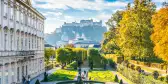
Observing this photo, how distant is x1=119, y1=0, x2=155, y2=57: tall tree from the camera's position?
193ft

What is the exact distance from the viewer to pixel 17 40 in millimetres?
43812

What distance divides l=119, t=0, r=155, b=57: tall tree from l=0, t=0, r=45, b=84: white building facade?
1606cm

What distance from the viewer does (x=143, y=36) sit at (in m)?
58.9

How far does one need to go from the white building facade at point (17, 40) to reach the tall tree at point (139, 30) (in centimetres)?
1606

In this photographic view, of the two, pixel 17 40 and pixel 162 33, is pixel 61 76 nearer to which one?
pixel 17 40

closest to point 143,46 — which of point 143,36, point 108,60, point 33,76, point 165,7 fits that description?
point 143,36

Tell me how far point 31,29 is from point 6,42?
1622cm

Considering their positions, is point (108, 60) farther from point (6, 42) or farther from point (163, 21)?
point (6, 42)

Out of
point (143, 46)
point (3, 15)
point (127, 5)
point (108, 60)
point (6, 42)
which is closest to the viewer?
point (3, 15)

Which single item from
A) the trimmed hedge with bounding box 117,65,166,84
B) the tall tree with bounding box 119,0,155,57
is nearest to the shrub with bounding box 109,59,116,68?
the tall tree with bounding box 119,0,155,57

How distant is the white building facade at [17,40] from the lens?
118 ft

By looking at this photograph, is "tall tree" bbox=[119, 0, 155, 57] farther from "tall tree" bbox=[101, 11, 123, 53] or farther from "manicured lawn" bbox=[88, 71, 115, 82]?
"tall tree" bbox=[101, 11, 123, 53]

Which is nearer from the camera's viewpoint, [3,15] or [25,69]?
[3,15]

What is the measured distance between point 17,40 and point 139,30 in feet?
77.8
